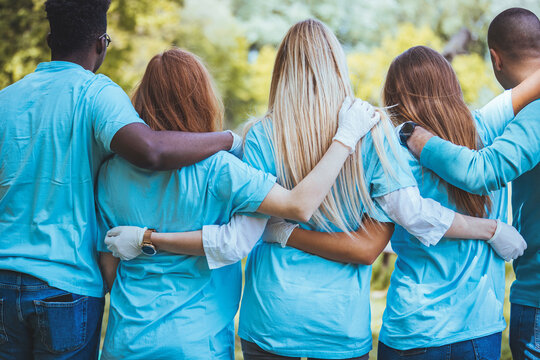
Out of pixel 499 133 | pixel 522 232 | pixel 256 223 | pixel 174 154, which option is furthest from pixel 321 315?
pixel 499 133

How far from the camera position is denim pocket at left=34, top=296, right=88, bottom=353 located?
1.69 m

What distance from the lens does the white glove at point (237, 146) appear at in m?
1.90

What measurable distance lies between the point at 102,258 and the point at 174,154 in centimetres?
51

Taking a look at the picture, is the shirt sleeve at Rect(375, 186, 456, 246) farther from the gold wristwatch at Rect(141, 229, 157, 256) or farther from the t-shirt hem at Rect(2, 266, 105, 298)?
the t-shirt hem at Rect(2, 266, 105, 298)

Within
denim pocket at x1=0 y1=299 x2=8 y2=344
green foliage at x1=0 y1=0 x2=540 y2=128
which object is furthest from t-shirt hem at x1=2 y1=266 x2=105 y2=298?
green foliage at x1=0 y1=0 x2=540 y2=128

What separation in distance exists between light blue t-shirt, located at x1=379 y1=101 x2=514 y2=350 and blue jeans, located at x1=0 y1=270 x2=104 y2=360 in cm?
108

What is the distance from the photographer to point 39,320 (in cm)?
169

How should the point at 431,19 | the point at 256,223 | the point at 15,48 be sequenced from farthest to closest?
the point at 431,19
the point at 15,48
the point at 256,223

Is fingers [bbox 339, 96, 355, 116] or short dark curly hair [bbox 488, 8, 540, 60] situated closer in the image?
fingers [bbox 339, 96, 355, 116]

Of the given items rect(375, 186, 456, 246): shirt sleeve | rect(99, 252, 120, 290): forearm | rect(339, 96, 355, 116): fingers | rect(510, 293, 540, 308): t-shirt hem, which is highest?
rect(339, 96, 355, 116): fingers

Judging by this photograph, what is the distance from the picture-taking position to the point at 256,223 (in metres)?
1.83

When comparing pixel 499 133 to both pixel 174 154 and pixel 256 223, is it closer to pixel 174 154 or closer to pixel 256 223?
pixel 256 223

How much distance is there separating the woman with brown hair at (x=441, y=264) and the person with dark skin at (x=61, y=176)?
74 centimetres

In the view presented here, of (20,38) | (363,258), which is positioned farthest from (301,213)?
(20,38)
